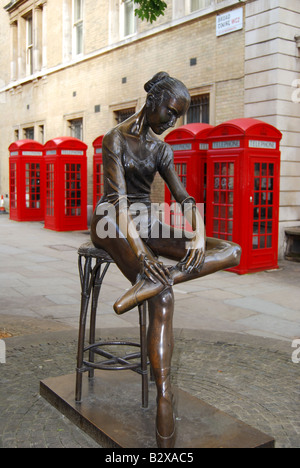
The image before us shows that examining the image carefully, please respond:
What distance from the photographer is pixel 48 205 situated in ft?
50.0

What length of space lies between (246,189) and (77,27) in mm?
11790

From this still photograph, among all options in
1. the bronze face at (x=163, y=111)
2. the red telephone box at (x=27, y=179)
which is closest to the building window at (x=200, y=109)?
the red telephone box at (x=27, y=179)

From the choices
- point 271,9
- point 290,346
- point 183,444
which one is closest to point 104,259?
point 183,444

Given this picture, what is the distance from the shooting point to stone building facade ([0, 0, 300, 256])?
10.0 meters

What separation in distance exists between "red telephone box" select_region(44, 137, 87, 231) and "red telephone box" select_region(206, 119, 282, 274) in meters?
6.34

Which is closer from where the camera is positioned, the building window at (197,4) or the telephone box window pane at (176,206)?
the telephone box window pane at (176,206)

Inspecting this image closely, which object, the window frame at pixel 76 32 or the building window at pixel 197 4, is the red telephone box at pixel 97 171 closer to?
the building window at pixel 197 4

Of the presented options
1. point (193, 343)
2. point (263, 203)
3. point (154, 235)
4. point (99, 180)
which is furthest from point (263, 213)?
point (99, 180)

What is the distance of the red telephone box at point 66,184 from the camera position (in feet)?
47.5

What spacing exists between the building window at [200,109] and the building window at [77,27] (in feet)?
21.8

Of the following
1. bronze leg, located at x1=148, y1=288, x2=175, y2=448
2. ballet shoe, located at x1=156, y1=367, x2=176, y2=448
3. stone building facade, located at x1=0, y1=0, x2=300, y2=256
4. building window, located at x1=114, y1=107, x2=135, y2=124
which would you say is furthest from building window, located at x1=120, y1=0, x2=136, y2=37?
ballet shoe, located at x1=156, y1=367, x2=176, y2=448
